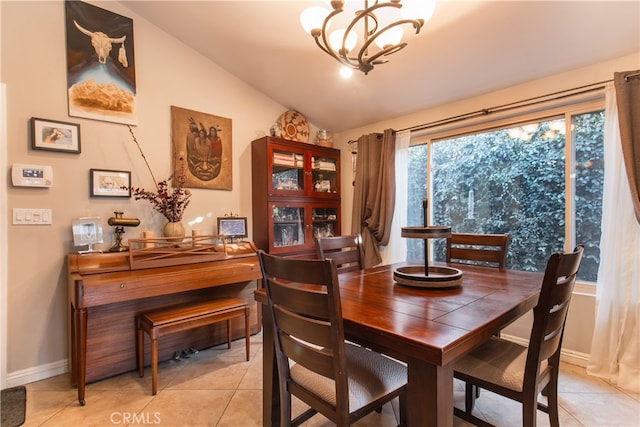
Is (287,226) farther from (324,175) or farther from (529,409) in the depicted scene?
(529,409)

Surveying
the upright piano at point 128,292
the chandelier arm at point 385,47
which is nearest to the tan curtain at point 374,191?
the upright piano at point 128,292

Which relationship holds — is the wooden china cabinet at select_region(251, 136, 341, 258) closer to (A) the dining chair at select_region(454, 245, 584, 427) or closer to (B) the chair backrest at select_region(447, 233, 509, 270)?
(B) the chair backrest at select_region(447, 233, 509, 270)

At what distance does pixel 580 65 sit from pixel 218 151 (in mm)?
3058

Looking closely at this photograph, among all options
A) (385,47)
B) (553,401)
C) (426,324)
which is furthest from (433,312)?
(385,47)

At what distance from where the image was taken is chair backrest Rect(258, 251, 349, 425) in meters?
1.00

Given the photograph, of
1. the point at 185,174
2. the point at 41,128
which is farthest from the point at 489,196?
the point at 41,128

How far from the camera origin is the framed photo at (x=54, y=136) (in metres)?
2.16

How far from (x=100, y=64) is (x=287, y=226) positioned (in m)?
2.16

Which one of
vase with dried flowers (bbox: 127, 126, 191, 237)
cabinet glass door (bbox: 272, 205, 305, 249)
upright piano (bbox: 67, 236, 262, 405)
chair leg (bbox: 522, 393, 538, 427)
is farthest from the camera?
cabinet glass door (bbox: 272, 205, 305, 249)

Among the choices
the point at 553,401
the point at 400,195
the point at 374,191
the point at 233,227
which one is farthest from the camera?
the point at 374,191

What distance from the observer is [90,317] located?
6.85 ft

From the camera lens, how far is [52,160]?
2.25 metres

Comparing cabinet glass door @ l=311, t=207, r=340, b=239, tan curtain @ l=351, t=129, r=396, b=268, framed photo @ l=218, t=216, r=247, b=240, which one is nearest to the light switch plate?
framed photo @ l=218, t=216, r=247, b=240

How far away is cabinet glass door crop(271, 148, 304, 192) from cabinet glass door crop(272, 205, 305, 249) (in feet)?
0.77
